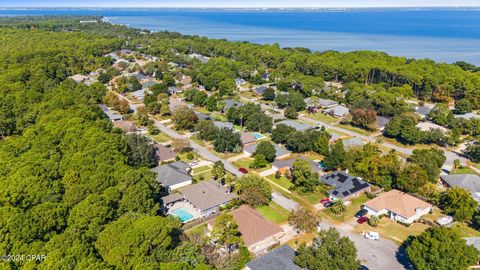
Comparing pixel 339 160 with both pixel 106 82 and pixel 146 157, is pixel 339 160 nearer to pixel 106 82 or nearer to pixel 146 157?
pixel 146 157

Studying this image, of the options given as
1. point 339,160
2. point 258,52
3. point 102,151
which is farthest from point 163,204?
point 258,52

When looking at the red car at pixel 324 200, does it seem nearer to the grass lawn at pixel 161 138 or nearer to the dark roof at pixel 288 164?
the dark roof at pixel 288 164

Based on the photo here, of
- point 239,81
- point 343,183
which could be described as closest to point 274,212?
point 343,183

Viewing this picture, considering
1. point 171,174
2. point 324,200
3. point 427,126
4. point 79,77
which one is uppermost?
point 427,126

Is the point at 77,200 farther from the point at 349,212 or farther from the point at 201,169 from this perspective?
the point at 349,212

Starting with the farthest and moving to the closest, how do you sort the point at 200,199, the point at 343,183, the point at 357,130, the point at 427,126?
the point at 357,130 → the point at 427,126 → the point at 343,183 → the point at 200,199

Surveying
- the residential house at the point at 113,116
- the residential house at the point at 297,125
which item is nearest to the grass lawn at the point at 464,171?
the residential house at the point at 297,125

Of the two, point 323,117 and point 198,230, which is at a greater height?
point 323,117
